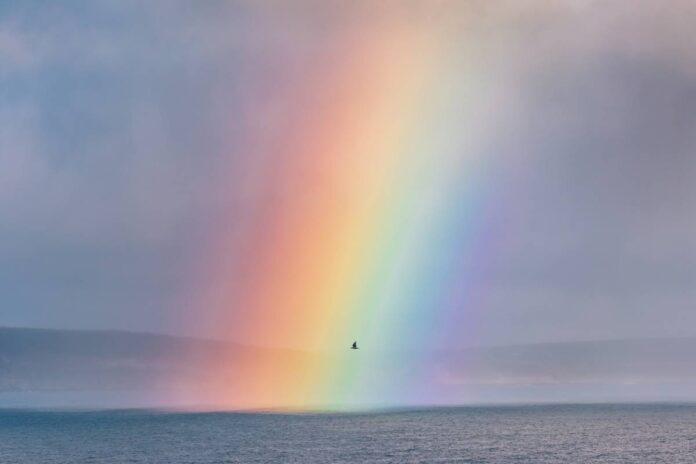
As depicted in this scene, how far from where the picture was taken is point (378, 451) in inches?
5659

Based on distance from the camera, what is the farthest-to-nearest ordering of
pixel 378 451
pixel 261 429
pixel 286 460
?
pixel 261 429 < pixel 378 451 < pixel 286 460

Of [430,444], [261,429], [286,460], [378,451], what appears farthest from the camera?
[261,429]

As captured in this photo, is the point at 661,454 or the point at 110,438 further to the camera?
the point at 110,438

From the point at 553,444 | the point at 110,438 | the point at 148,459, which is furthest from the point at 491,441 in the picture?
the point at 110,438

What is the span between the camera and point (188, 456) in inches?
5571

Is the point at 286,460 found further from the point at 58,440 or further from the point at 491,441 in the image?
the point at 58,440

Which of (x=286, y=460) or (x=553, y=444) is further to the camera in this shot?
(x=553, y=444)

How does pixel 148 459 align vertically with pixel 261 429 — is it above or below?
below

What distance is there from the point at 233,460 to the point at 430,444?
38015mm

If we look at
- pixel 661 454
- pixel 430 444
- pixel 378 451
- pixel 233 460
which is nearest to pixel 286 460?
pixel 233 460

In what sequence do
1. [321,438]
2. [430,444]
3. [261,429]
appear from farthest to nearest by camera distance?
[261,429], [321,438], [430,444]

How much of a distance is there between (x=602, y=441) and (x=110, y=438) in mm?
95875

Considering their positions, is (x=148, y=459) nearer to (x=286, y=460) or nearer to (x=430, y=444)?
(x=286, y=460)

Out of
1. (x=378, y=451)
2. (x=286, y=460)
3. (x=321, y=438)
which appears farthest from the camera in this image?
(x=321, y=438)
